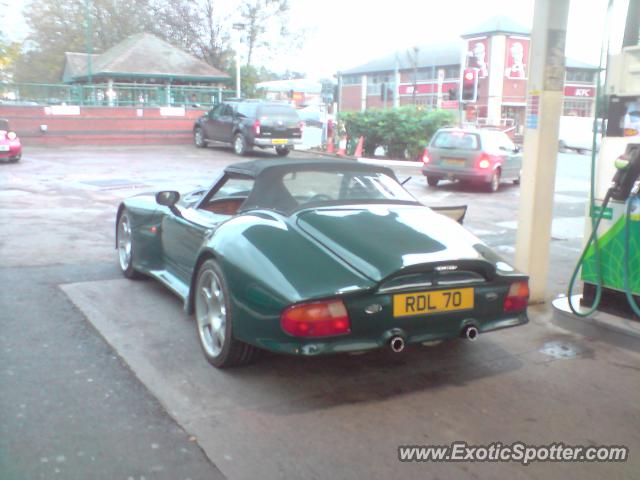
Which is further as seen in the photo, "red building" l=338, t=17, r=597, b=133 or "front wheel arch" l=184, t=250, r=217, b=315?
"red building" l=338, t=17, r=597, b=133

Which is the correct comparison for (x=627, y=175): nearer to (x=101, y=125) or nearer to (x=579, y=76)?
(x=101, y=125)

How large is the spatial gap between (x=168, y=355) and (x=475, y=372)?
1.98 metres

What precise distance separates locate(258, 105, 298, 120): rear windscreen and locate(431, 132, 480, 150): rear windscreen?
827cm

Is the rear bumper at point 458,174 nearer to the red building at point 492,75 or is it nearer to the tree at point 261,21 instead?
the red building at point 492,75

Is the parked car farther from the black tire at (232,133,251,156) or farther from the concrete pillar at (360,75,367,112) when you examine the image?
the concrete pillar at (360,75,367,112)

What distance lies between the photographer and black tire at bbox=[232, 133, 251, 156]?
2264cm

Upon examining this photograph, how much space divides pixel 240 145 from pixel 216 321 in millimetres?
19204

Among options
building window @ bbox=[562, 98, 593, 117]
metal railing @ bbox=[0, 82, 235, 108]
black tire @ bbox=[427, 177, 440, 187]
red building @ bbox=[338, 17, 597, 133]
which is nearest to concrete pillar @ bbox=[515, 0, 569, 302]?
black tire @ bbox=[427, 177, 440, 187]

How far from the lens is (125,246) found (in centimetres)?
633

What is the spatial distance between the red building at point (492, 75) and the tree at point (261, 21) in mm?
8566

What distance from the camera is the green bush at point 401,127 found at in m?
21.8

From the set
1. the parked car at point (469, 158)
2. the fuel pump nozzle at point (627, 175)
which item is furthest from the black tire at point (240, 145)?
the fuel pump nozzle at point (627, 175)

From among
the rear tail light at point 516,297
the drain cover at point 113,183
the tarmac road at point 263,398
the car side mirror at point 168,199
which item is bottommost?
the tarmac road at point 263,398

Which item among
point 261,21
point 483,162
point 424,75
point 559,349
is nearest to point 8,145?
point 483,162
